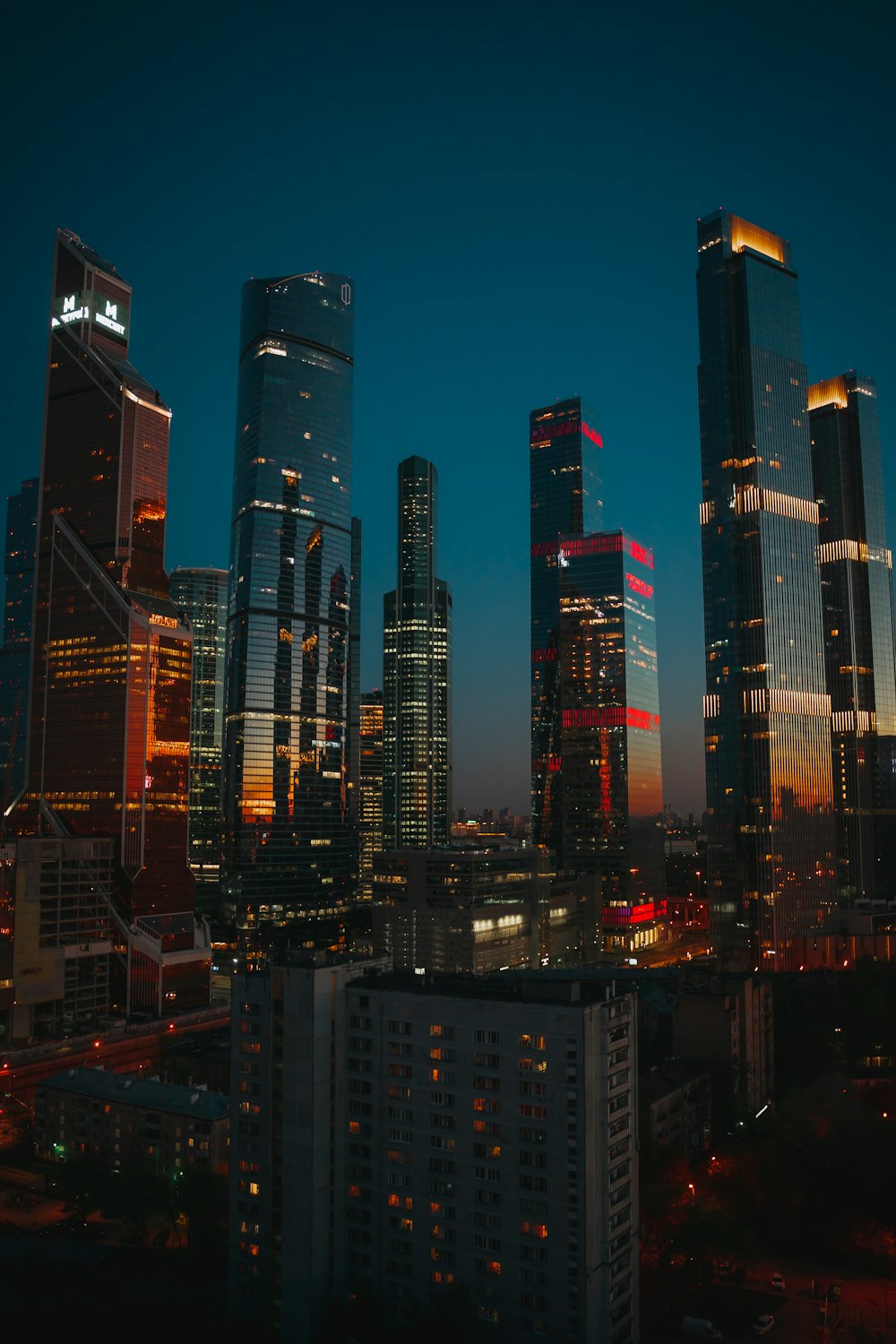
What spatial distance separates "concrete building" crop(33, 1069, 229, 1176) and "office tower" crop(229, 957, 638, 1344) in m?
24.4

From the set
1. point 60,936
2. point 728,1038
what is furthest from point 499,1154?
point 60,936

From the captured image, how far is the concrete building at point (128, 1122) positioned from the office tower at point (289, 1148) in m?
23.4

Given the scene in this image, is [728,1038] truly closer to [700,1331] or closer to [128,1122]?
[700,1331]

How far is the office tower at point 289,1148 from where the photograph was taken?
73.0 metres

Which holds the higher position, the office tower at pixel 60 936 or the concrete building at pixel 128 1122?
the office tower at pixel 60 936

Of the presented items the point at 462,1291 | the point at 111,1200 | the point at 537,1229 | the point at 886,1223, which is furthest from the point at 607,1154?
the point at 111,1200

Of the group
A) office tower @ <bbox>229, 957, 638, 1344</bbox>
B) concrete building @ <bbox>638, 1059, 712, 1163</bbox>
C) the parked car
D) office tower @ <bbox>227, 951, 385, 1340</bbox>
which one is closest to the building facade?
office tower @ <bbox>229, 957, 638, 1344</bbox>

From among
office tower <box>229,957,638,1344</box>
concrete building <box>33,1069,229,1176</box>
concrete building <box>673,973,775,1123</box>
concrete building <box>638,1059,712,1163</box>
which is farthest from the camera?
concrete building <box>673,973,775,1123</box>

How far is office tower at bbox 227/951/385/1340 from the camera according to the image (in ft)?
240

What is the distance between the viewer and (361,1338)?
6762cm

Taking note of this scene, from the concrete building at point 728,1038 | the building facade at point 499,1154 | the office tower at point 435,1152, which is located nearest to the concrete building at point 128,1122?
the office tower at point 435,1152

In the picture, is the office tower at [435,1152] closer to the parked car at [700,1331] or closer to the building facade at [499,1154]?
the building facade at [499,1154]

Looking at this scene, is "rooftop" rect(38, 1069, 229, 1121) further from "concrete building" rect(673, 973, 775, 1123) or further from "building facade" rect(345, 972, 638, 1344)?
"concrete building" rect(673, 973, 775, 1123)

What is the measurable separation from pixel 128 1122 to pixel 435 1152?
154 ft
